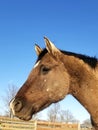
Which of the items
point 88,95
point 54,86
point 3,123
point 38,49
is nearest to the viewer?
point 88,95

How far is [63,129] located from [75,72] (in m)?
19.3

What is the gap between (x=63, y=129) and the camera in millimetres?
25016

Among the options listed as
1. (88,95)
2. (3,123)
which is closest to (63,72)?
(88,95)

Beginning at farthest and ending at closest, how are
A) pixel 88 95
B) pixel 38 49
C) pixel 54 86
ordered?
pixel 38 49, pixel 54 86, pixel 88 95

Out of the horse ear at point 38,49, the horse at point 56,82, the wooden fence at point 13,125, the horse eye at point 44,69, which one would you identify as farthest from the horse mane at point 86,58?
the wooden fence at point 13,125

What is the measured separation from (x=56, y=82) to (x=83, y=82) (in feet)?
1.66

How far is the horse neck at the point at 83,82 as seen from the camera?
5852 millimetres

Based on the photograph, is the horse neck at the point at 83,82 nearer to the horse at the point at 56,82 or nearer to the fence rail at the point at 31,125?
the horse at the point at 56,82

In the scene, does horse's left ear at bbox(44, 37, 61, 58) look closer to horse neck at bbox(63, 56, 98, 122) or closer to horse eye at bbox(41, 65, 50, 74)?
horse neck at bbox(63, 56, 98, 122)

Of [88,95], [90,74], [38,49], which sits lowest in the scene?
[88,95]

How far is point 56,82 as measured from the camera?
6.29m

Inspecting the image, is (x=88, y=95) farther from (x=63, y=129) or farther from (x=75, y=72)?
(x=63, y=129)

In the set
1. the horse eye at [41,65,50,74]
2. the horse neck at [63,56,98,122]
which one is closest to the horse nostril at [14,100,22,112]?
the horse eye at [41,65,50,74]

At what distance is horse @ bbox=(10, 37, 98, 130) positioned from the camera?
6.02 m
